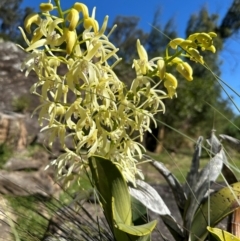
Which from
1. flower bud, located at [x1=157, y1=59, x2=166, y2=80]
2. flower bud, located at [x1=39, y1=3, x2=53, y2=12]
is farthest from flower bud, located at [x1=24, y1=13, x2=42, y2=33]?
flower bud, located at [x1=157, y1=59, x2=166, y2=80]

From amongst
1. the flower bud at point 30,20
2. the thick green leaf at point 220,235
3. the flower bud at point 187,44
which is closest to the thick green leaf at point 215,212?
the thick green leaf at point 220,235

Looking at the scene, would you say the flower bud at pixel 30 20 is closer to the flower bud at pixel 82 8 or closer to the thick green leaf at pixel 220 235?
the flower bud at pixel 82 8

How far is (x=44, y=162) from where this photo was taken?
2982 millimetres

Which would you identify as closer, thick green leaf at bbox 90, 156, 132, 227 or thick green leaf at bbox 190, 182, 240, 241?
thick green leaf at bbox 90, 156, 132, 227

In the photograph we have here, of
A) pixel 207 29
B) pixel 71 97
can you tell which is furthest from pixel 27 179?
pixel 207 29

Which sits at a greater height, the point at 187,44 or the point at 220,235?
the point at 187,44

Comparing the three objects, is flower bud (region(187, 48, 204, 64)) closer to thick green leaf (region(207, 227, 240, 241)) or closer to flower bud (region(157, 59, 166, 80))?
flower bud (region(157, 59, 166, 80))

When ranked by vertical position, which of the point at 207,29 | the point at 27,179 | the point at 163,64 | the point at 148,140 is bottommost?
the point at 27,179

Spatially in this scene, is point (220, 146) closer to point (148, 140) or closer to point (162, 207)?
point (162, 207)

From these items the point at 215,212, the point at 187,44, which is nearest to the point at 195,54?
the point at 187,44

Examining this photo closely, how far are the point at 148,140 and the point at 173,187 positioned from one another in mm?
5311

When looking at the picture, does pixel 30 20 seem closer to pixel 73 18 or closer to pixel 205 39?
pixel 73 18

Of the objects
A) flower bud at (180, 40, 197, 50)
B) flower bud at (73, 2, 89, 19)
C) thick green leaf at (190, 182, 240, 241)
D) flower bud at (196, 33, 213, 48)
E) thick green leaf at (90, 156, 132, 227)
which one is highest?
flower bud at (196, 33, 213, 48)

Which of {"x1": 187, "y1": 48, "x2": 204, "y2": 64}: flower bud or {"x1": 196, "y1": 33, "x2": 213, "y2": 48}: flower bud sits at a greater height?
{"x1": 196, "y1": 33, "x2": 213, "y2": 48}: flower bud
